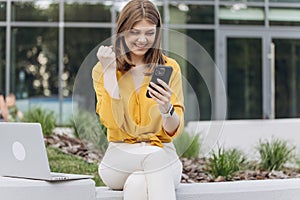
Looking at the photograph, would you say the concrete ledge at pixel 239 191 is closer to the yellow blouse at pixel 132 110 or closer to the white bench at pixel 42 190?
the white bench at pixel 42 190

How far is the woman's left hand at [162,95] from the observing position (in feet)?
9.21

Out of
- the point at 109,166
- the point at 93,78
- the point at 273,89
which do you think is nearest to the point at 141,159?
the point at 109,166

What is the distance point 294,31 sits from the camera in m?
14.3

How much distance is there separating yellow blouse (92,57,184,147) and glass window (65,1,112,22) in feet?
35.0

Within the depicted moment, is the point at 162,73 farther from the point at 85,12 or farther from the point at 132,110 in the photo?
the point at 85,12

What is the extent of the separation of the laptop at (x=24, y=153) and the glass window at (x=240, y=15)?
1134cm

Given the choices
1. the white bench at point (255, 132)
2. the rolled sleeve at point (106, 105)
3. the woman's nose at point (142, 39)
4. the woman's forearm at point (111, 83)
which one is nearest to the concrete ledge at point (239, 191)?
the rolled sleeve at point (106, 105)

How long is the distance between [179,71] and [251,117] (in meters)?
11.0

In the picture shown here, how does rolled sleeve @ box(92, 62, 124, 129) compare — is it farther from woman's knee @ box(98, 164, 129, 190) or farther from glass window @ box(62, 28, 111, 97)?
glass window @ box(62, 28, 111, 97)

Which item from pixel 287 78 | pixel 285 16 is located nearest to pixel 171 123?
pixel 287 78

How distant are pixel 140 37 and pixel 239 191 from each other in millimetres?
944

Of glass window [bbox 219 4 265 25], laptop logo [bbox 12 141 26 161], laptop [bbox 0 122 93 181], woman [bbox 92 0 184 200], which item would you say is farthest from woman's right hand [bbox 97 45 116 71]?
glass window [bbox 219 4 265 25]

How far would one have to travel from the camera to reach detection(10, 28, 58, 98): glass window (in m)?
13.3

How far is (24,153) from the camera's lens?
9.67 feet
